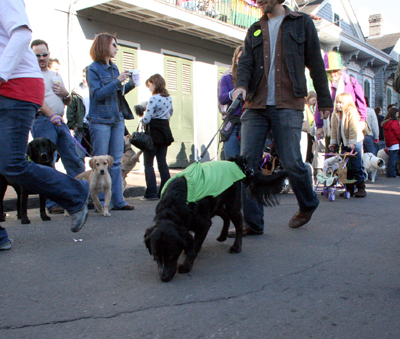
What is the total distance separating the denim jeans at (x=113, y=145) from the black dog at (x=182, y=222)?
2.67 m

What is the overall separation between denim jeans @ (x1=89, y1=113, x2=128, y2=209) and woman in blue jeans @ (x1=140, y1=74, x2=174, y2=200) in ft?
3.47

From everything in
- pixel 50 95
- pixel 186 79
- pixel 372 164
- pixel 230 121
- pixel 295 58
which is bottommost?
pixel 372 164

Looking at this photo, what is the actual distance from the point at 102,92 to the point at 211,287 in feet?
12.1

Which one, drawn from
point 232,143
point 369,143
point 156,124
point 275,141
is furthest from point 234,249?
point 369,143

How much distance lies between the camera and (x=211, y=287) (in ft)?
9.57

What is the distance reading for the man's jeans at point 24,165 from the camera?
3.40 meters

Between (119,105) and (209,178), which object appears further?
(119,105)

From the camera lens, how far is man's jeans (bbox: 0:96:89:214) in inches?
134

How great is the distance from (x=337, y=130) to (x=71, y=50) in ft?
21.0

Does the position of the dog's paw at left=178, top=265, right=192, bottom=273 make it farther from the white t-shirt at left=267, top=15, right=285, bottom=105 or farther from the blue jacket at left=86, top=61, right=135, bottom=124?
the blue jacket at left=86, top=61, right=135, bottom=124

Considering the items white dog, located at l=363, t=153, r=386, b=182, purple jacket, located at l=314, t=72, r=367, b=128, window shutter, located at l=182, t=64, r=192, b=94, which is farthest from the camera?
window shutter, located at l=182, t=64, r=192, b=94

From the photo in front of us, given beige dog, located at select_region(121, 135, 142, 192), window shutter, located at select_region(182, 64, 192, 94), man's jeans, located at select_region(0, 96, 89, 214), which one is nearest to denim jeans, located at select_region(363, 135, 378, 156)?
window shutter, located at select_region(182, 64, 192, 94)

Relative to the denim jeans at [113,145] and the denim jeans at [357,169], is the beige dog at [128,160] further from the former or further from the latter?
the denim jeans at [357,169]

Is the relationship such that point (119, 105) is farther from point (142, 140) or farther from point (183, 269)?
point (183, 269)
